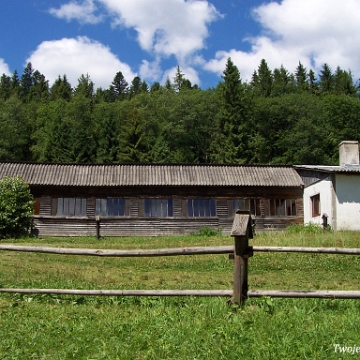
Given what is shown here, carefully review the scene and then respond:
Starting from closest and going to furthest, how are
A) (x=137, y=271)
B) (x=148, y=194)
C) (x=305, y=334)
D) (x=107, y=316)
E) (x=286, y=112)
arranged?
(x=305, y=334)
(x=107, y=316)
(x=137, y=271)
(x=148, y=194)
(x=286, y=112)

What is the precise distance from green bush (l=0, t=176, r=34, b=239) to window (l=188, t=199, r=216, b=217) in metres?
8.50

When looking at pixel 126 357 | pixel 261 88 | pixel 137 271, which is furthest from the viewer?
pixel 261 88

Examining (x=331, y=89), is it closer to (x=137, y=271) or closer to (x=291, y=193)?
(x=291, y=193)

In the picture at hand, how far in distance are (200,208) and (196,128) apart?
37.5m

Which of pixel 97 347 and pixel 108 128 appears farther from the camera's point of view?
pixel 108 128

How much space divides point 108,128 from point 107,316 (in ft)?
183

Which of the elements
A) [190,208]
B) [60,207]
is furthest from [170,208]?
[60,207]

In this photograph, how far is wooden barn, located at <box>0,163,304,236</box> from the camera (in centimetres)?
2516

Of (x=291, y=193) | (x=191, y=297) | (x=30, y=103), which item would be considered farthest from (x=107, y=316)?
(x=30, y=103)

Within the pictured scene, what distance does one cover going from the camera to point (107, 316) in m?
6.07

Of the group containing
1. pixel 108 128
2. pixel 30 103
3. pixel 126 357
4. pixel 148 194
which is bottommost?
pixel 126 357

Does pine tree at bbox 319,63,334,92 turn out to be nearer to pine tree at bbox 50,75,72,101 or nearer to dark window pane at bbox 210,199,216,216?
pine tree at bbox 50,75,72,101

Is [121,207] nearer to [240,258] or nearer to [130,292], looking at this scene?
[130,292]

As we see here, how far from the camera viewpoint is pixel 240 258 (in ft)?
20.8
